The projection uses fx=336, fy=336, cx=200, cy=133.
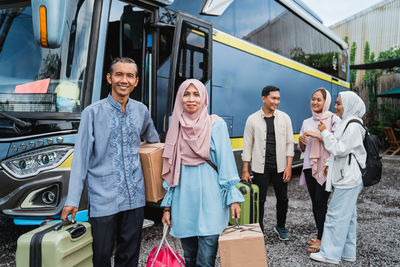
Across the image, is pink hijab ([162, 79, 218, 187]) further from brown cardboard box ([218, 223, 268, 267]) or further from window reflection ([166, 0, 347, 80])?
window reflection ([166, 0, 347, 80])

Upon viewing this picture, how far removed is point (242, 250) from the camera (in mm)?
2314

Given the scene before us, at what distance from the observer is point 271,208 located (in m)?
5.86

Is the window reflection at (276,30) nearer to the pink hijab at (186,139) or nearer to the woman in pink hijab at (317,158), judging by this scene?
the woman in pink hijab at (317,158)

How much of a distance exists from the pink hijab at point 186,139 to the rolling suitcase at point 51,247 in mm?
733

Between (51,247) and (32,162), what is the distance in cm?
153

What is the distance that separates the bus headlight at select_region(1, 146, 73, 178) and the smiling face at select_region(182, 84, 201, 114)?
161 cm

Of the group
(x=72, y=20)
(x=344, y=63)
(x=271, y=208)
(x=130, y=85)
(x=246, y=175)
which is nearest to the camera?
(x=130, y=85)

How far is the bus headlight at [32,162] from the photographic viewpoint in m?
3.24

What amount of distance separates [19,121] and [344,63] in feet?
34.0

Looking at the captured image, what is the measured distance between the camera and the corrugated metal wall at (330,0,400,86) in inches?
653

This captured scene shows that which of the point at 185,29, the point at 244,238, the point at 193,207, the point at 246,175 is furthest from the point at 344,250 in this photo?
the point at 185,29

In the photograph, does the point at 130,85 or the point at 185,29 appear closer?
the point at 130,85

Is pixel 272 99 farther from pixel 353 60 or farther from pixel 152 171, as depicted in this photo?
pixel 353 60

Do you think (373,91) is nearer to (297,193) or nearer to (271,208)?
(297,193)
